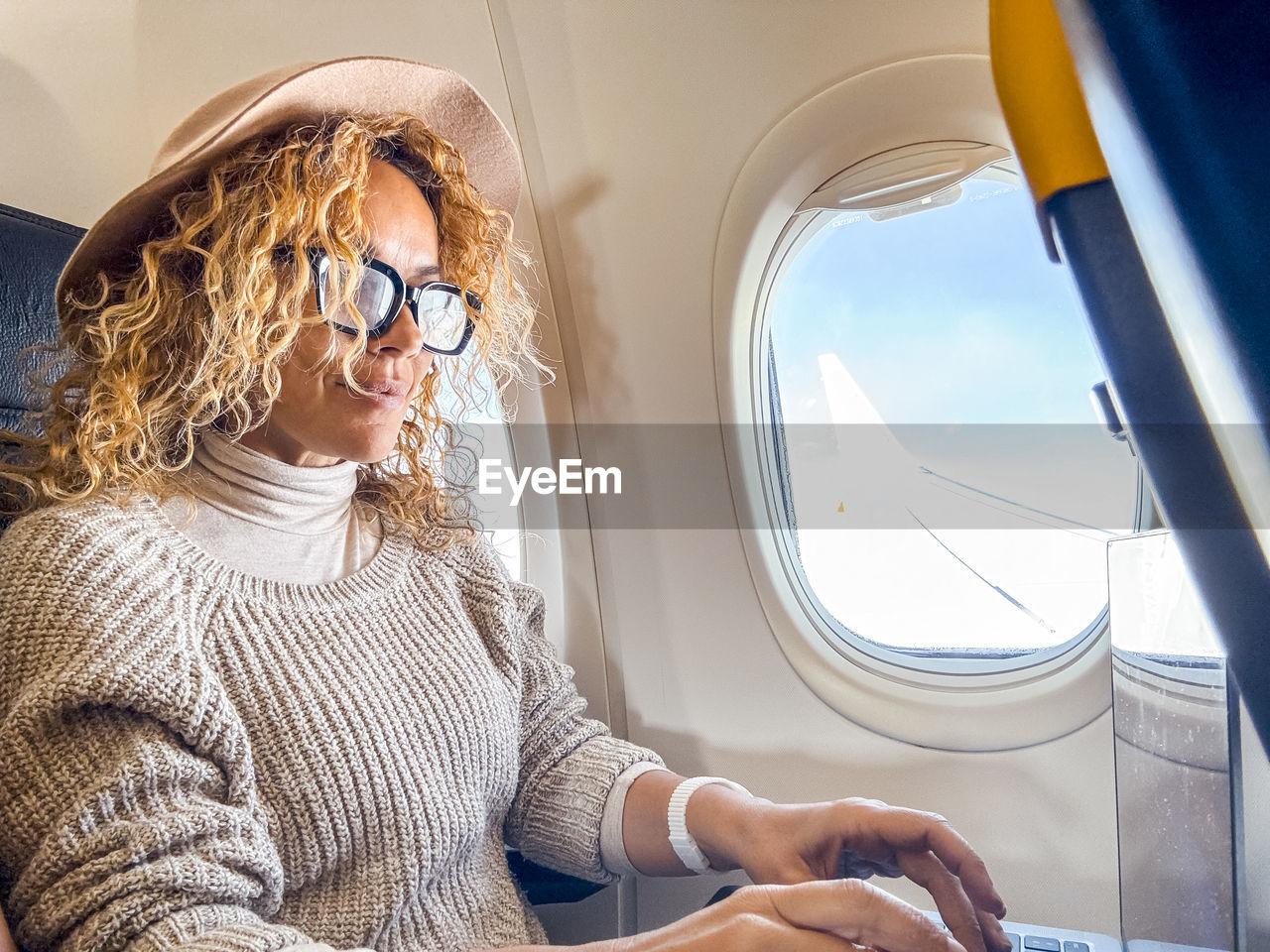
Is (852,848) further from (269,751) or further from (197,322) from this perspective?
(197,322)

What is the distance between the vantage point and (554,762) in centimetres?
119

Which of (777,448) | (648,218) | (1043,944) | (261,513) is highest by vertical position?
(648,218)

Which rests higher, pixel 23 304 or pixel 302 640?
pixel 23 304

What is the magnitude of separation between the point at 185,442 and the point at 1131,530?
1.35 metres

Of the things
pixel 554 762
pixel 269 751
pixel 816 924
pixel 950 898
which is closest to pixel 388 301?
pixel 269 751

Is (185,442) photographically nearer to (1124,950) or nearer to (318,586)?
(318,586)

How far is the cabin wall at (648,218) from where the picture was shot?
1.25m

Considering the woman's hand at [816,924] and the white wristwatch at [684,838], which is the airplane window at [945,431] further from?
the woman's hand at [816,924]

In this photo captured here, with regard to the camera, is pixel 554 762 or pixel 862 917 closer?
pixel 862 917

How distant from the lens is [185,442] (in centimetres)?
100

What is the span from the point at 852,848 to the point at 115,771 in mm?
713

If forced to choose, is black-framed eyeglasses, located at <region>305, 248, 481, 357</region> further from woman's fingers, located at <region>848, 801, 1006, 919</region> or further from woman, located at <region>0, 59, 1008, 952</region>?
woman's fingers, located at <region>848, 801, 1006, 919</region>

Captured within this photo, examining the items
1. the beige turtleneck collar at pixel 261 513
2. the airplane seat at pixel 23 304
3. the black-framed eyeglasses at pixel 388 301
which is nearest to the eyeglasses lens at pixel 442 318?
the black-framed eyeglasses at pixel 388 301

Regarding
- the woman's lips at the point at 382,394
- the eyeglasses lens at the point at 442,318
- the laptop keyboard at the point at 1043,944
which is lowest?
the laptop keyboard at the point at 1043,944
